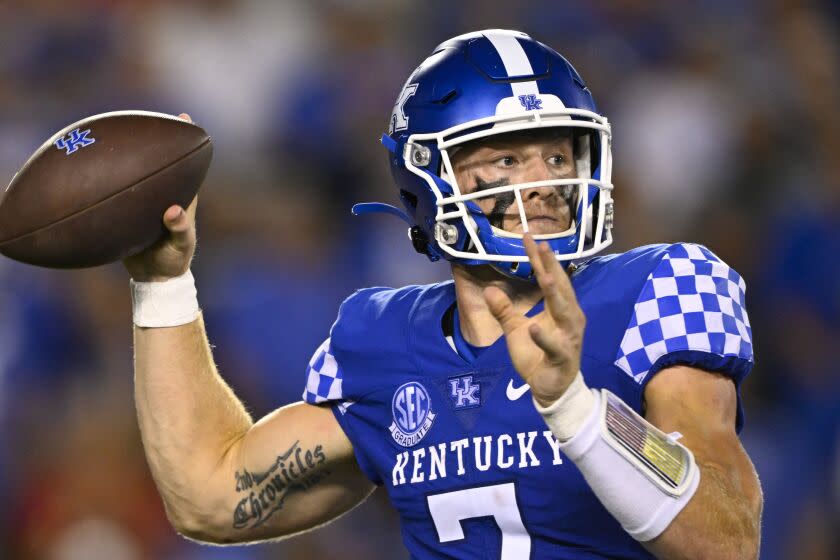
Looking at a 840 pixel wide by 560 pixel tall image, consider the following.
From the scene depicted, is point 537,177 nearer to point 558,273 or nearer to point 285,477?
point 558,273

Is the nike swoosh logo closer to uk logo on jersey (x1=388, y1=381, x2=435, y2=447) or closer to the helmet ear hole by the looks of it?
uk logo on jersey (x1=388, y1=381, x2=435, y2=447)

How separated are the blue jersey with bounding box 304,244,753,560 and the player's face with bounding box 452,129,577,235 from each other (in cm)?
14

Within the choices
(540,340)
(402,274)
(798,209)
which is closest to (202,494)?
(540,340)

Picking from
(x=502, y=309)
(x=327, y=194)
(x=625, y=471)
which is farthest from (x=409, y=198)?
(x=327, y=194)

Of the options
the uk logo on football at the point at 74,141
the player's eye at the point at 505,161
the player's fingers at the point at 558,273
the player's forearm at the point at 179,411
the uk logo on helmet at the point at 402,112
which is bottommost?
the player's forearm at the point at 179,411

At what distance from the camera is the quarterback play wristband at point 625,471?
5.97 feet

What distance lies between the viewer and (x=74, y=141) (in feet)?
7.92

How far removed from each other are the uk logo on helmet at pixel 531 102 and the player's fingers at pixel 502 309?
0.68m

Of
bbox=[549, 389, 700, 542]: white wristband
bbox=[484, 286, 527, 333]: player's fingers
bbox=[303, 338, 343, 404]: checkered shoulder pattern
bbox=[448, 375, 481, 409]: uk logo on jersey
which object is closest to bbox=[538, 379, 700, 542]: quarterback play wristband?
bbox=[549, 389, 700, 542]: white wristband

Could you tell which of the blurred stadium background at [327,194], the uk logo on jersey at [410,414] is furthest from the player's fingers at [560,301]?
the blurred stadium background at [327,194]

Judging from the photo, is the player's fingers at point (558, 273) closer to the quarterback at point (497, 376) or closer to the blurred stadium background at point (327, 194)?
the quarterback at point (497, 376)

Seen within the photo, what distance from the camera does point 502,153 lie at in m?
2.46

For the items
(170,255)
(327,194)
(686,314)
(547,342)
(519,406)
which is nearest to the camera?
(547,342)

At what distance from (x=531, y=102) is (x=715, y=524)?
0.94m
